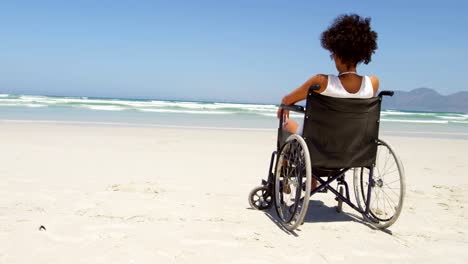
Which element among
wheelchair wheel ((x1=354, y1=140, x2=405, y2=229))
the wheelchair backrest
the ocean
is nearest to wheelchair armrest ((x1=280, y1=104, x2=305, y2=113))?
the wheelchair backrest

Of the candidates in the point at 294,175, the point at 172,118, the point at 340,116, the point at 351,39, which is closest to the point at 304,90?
the point at 340,116

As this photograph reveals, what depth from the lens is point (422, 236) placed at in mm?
2854

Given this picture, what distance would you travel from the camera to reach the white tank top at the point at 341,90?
2660 mm

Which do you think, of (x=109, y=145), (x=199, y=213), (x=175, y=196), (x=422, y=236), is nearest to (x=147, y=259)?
(x=199, y=213)

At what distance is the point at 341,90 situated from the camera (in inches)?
105

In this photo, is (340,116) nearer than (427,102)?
Yes

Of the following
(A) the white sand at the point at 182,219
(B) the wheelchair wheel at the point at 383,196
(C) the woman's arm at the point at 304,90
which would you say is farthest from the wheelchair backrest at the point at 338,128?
(A) the white sand at the point at 182,219

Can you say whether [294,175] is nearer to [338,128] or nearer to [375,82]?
[338,128]

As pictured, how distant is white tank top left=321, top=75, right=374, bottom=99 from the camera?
2.66m

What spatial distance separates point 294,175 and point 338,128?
574 mm

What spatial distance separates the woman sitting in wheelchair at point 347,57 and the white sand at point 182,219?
82 cm

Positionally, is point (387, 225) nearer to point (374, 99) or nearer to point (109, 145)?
point (374, 99)

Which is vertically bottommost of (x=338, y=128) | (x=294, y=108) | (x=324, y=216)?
(x=324, y=216)

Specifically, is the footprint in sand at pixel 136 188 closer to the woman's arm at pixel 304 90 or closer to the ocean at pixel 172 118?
the woman's arm at pixel 304 90
